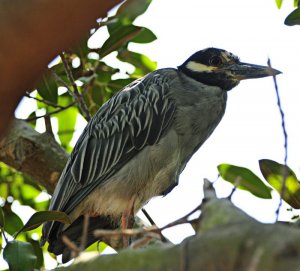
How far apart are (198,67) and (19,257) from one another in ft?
6.65

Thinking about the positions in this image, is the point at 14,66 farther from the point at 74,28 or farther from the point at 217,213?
the point at 217,213

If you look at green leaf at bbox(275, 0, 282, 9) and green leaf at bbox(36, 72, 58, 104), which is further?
green leaf at bbox(36, 72, 58, 104)

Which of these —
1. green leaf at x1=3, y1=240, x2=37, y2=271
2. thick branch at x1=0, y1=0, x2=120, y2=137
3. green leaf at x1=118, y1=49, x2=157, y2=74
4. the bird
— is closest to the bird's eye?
the bird

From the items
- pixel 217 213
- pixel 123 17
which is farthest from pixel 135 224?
pixel 217 213

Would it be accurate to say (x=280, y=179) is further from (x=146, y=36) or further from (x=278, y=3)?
(x=146, y=36)

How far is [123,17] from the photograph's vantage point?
13.1 ft

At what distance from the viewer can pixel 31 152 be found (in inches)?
161

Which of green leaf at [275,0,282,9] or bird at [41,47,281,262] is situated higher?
green leaf at [275,0,282,9]

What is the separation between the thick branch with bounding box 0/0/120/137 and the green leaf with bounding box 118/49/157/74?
3.20m

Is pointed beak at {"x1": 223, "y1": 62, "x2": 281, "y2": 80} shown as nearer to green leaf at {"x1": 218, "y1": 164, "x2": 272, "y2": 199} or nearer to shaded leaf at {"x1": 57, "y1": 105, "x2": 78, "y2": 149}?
shaded leaf at {"x1": 57, "y1": 105, "x2": 78, "y2": 149}

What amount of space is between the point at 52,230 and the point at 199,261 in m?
2.78

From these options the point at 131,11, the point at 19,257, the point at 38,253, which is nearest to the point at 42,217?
the point at 19,257

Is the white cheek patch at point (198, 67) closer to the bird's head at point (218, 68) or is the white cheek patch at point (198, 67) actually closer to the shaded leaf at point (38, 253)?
the bird's head at point (218, 68)

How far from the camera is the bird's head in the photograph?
4.40 meters
